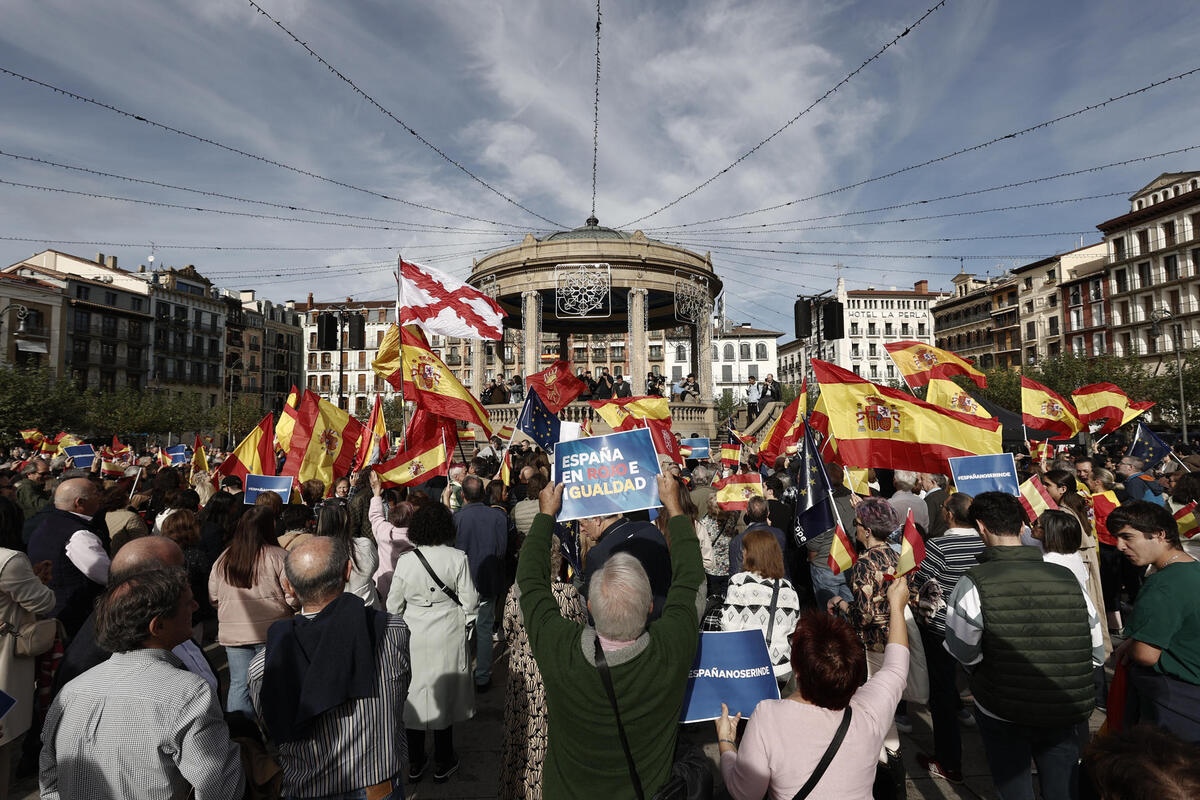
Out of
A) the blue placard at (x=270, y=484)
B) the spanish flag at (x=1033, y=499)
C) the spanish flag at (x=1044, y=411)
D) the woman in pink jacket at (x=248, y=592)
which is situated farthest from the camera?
the spanish flag at (x=1044, y=411)

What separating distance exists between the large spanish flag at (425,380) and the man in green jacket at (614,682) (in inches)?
243

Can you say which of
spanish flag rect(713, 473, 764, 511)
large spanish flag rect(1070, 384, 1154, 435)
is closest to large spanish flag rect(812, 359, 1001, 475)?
spanish flag rect(713, 473, 764, 511)

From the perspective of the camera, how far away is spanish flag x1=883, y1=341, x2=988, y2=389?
31.5 ft

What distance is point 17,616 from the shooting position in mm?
3504

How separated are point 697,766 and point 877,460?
469 cm

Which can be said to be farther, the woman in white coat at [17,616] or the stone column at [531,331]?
the stone column at [531,331]

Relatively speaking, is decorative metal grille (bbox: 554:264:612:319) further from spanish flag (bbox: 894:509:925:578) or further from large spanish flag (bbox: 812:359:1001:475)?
spanish flag (bbox: 894:509:925:578)

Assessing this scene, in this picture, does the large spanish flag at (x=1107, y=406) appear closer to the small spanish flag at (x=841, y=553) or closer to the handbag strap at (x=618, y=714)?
the small spanish flag at (x=841, y=553)

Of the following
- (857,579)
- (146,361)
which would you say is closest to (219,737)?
(857,579)

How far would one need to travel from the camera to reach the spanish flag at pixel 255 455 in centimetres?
896

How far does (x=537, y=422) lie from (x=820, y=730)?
7083 mm

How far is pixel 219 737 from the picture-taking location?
7.56 feet

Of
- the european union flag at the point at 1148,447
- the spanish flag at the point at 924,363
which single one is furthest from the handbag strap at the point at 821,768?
the european union flag at the point at 1148,447

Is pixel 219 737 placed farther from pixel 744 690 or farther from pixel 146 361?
pixel 146 361
